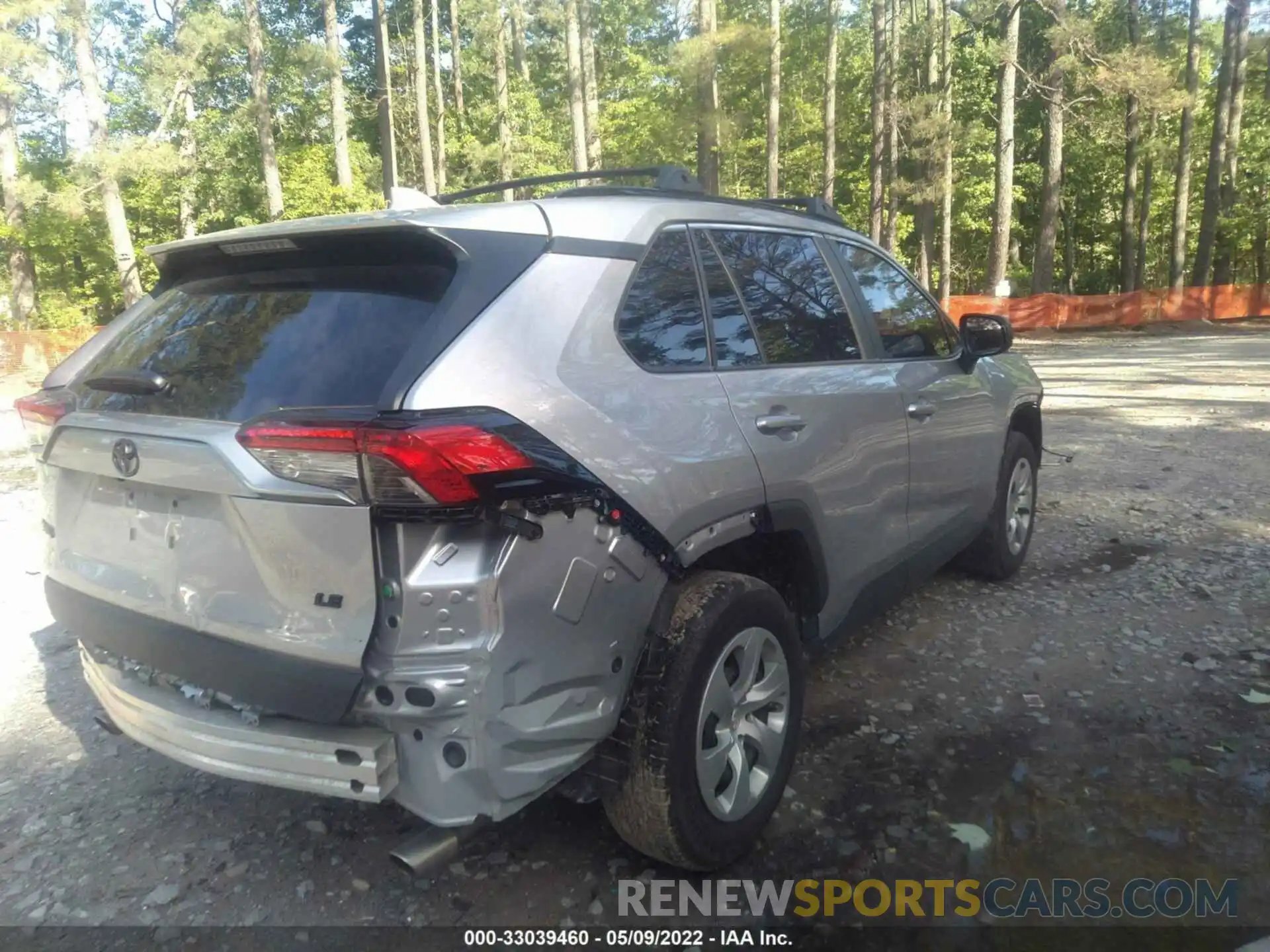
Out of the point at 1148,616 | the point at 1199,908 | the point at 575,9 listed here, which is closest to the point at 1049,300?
the point at 575,9

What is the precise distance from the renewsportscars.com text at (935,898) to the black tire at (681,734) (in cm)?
12

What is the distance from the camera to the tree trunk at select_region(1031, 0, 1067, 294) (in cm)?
2408

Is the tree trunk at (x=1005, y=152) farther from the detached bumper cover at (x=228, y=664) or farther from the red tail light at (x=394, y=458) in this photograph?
the detached bumper cover at (x=228, y=664)

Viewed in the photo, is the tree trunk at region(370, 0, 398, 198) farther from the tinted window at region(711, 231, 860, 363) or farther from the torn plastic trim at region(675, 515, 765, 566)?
the torn plastic trim at region(675, 515, 765, 566)

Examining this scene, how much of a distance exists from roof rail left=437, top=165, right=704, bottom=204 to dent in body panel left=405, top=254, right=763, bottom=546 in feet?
2.63

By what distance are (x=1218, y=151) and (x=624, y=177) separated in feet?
108

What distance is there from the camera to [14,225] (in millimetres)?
24500

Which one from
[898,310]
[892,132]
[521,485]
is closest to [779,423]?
[521,485]

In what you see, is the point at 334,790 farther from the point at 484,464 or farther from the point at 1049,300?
the point at 1049,300

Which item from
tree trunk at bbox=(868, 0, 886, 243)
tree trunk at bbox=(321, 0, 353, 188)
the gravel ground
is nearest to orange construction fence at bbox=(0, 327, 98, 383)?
tree trunk at bbox=(321, 0, 353, 188)

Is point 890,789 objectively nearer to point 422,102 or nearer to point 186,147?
point 422,102

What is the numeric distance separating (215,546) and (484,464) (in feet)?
2.44

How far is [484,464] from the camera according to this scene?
1.97 meters

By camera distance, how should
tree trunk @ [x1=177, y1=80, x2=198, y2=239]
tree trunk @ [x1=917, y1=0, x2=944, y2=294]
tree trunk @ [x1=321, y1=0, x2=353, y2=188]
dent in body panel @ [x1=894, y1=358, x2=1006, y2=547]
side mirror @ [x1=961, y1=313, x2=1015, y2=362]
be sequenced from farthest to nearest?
tree trunk @ [x1=177, y1=80, x2=198, y2=239] → tree trunk @ [x1=917, y1=0, x2=944, y2=294] → tree trunk @ [x1=321, y1=0, x2=353, y2=188] → side mirror @ [x1=961, y1=313, x2=1015, y2=362] → dent in body panel @ [x1=894, y1=358, x2=1006, y2=547]
